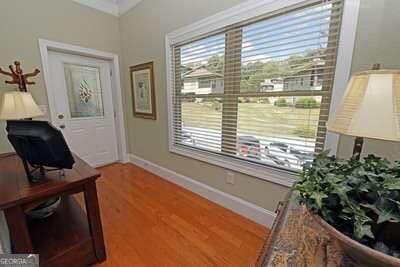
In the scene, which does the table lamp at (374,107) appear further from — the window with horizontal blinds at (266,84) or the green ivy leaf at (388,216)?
the window with horizontal blinds at (266,84)

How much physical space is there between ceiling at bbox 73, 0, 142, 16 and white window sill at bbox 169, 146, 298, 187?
7.98 feet

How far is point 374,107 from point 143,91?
2.83 metres

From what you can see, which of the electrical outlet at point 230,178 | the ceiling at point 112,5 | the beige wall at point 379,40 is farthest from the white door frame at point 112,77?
the beige wall at point 379,40

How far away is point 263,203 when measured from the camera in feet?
6.06

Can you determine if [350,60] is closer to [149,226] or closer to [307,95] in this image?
[307,95]

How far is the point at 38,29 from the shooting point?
96.4 inches

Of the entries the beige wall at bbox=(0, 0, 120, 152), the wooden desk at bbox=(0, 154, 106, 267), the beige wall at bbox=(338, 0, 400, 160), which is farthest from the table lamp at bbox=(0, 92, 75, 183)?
the beige wall at bbox=(338, 0, 400, 160)

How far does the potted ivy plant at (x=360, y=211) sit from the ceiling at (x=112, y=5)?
3319mm

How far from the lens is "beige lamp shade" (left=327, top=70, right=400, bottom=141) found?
0.68 meters

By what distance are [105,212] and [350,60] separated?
2.61 meters

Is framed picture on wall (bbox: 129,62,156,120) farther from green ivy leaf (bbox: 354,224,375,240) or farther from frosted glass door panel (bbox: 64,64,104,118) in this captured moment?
green ivy leaf (bbox: 354,224,375,240)

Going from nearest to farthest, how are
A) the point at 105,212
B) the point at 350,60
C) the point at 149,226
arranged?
the point at 350,60 → the point at 149,226 → the point at 105,212

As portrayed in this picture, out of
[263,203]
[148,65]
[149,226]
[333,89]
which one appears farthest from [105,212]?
[333,89]

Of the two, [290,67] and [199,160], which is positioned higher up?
[290,67]
